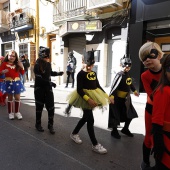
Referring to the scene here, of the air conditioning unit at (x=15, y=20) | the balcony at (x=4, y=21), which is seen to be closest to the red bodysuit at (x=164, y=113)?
the air conditioning unit at (x=15, y=20)

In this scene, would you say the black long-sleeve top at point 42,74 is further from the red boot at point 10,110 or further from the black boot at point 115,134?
the black boot at point 115,134

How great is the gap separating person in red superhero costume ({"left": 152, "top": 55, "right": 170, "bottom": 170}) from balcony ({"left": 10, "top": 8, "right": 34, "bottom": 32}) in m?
17.2

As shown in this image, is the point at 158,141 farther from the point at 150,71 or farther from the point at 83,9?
the point at 83,9

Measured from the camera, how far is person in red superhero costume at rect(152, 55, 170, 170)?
6.45 feet

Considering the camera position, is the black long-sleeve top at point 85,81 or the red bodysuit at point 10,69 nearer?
the black long-sleeve top at point 85,81

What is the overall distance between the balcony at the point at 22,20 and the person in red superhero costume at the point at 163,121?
17201mm

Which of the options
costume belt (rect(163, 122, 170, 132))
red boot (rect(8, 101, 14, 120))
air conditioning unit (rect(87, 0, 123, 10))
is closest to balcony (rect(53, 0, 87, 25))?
air conditioning unit (rect(87, 0, 123, 10))

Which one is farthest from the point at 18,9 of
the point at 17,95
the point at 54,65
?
the point at 17,95

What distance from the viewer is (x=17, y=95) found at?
5.66 metres

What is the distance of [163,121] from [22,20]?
18.6 meters

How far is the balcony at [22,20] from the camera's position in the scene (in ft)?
58.2

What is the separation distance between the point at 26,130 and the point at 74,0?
1061 centimetres

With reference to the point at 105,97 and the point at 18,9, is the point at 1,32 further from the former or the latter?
the point at 105,97

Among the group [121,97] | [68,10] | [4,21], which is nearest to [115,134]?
[121,97]
